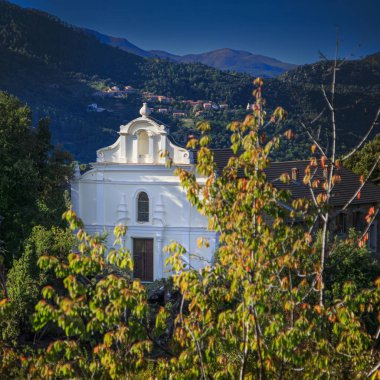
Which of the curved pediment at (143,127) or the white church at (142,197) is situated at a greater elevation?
the curved pediment at (143,127)

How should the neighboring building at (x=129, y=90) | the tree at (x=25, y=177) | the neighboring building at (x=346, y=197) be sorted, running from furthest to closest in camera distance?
the neighboring building at (x=129, y=90) < the neighboring building at (x=346, y=197) < the tree at (x=25, y=177)

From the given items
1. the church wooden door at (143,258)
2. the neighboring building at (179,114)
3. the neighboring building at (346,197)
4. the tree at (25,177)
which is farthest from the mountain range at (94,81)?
the church wooden door at (143,258)

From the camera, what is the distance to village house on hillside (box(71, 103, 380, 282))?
101 feet

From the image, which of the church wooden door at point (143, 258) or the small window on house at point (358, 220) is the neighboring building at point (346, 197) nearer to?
the small window on house at point (358, 220)

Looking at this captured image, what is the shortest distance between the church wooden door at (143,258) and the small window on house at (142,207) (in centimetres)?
Result: 106

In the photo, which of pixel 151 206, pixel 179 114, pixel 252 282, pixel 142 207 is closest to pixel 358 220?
pixel 151 206

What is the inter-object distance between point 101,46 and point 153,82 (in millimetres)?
19123

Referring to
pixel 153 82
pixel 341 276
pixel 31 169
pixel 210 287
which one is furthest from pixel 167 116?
pixel 210 287

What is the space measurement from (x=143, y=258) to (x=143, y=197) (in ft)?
9.64

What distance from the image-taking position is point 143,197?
31594mm

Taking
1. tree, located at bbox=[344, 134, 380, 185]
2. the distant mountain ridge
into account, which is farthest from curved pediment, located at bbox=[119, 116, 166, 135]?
the distant mountain ridge

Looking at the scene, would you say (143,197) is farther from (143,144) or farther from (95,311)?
(95,311)

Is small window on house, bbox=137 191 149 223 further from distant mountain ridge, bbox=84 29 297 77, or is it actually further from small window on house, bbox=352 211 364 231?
distant mountain ridge, bbox=84 29 297 77

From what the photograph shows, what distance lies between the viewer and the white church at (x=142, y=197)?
101 ft
